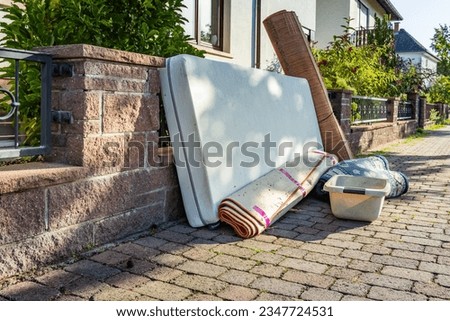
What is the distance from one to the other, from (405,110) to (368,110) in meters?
5.56

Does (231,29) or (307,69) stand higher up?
(231,29)

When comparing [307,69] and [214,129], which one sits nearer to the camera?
[214,129]

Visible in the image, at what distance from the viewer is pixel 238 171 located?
4055 millimetres

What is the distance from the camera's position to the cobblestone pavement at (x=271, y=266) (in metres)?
2.44

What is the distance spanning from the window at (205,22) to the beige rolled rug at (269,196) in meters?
4.11

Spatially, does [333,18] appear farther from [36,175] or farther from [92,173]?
[36,175]

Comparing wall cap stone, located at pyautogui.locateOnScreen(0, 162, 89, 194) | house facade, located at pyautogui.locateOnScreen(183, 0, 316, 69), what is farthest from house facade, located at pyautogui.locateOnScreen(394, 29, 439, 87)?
wall cap stone, located at pyautogui.locateOnScreen(0, 162, 89, 194)

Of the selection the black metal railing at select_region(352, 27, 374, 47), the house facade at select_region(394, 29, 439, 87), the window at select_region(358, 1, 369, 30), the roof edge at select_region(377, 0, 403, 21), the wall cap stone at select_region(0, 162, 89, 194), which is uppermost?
the house facade at select_region(394, 29, 439, 87)

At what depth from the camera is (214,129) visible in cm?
379

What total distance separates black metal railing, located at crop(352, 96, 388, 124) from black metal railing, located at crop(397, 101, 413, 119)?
2167 millimetres

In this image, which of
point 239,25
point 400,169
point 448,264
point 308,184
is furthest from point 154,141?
point 239,25

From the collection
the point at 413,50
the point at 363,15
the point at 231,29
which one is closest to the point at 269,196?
the point at 231,29

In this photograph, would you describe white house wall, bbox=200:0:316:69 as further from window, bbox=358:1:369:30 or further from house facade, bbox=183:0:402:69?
window, bbox=358:1:369:30

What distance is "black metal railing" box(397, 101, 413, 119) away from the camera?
→ 14.1 meters
